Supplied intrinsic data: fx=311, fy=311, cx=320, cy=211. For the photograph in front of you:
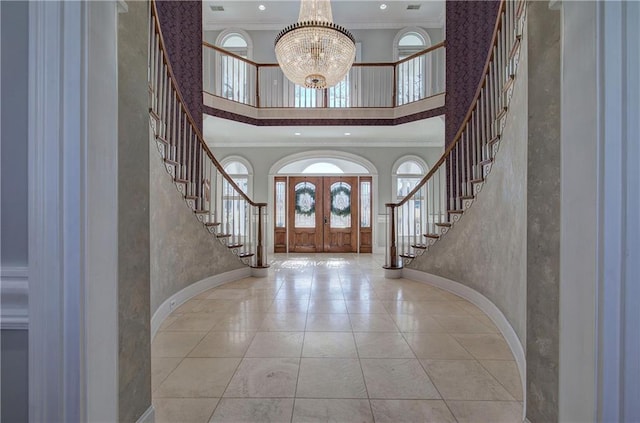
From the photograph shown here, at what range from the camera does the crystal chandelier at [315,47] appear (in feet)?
14.1

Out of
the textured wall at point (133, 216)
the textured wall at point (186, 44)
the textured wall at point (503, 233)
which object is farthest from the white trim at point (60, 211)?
the textured wall at point (186, 44)

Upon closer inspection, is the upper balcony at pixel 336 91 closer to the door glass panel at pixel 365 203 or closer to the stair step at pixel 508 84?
the door glass panel at pixel 365 203

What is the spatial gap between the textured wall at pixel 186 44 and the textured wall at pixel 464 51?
4290 millimetres

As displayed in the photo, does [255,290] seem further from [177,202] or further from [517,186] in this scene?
[517,186]

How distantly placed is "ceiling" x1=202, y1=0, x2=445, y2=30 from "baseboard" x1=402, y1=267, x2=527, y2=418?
661cm

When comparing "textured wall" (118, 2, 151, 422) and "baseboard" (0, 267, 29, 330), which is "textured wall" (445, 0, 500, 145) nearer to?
"textured wall" (118, 2, 151, 422)

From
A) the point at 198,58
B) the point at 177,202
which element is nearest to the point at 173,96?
the point at 177,202

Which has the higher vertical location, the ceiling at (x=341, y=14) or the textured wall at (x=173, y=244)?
the ceiling at (x=341, y=14)

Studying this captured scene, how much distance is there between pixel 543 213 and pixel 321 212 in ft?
24.5

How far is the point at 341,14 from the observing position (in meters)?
8.00

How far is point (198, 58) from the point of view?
511 centimetres

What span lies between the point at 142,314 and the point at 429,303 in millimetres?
3105

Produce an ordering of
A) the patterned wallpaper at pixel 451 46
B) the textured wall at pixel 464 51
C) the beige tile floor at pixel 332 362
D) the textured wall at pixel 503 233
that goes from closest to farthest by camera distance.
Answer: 1. the beige tile floor at pixel 332 362
2. the textured wall at pixel 503 233
3. the patterned wallpaper at pixel 451 46
4. the textured wall at pixel 464 51

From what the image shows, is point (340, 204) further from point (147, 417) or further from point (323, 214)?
point (147, 417)
